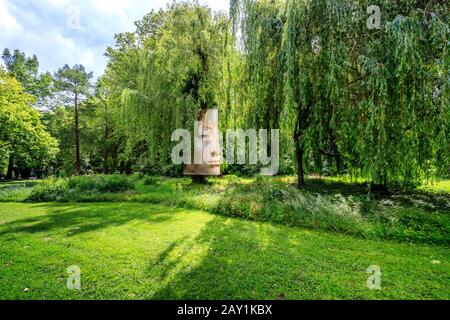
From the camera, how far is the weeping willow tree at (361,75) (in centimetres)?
517

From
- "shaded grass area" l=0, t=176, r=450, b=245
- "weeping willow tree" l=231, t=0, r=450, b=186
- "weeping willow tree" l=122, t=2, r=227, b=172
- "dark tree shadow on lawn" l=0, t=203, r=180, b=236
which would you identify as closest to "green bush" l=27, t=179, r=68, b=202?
"shaded grass area" l=0, t=176, r=450, b=245

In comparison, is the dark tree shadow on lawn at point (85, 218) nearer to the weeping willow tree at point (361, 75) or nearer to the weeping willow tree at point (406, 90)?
the weeping willow tree at point (361, 75)

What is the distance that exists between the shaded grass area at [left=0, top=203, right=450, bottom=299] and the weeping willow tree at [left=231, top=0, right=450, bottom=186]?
8.02 ft

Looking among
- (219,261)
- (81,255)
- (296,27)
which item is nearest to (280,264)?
(219,261)

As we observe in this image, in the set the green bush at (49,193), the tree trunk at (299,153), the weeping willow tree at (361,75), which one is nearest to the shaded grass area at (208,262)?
the weeping willow tree at (361,75)

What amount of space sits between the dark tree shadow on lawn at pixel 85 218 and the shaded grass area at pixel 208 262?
8 centimetres

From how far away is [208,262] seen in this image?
3840mm

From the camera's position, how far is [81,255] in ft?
13.7

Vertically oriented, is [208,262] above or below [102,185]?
below

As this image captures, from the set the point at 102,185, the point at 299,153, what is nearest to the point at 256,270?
the point at 299,153

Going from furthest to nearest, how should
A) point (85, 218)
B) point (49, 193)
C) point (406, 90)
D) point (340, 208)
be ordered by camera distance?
point (49, 193) → point (85, 218) → point (340, 208) → point (406, 90)

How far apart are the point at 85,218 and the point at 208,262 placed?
4.58 m

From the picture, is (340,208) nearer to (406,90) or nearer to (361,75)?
(406,90)

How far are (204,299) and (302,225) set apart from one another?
331 cm
